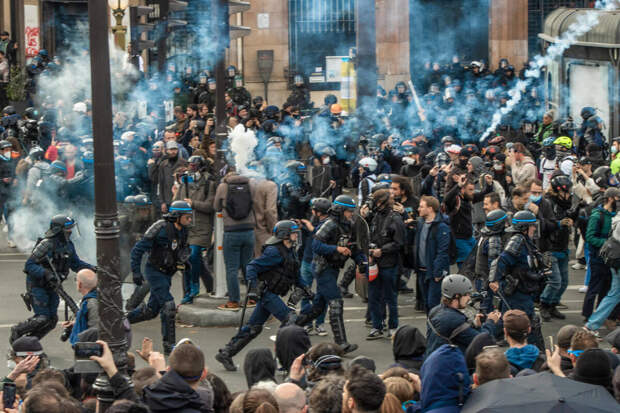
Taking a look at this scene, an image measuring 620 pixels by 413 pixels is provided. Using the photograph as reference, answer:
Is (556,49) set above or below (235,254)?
above

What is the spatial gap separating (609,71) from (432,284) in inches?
386

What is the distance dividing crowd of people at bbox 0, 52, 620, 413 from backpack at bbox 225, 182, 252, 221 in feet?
0.06

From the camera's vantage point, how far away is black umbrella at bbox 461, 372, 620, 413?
5605 millimetres

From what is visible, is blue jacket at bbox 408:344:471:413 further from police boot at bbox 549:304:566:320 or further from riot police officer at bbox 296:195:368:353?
police boot at bbox 549:304:566:320

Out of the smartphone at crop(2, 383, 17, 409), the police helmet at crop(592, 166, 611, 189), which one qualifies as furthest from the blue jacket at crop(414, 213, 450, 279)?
the smartphone at crop(2, 383, 17, 409)

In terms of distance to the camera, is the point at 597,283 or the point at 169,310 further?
the point at 597,283

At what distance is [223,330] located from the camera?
38.4ft

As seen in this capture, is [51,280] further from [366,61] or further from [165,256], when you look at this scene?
[366,61]

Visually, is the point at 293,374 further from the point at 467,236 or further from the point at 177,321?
the point at 467,236

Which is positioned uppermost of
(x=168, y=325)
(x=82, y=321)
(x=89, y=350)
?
(x=89, y=350)

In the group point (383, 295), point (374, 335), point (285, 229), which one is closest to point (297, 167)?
point (383, 295)

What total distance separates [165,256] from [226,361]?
1209mm

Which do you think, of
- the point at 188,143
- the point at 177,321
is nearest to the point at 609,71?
the point at 188,143

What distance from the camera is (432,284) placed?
37.2 feet
